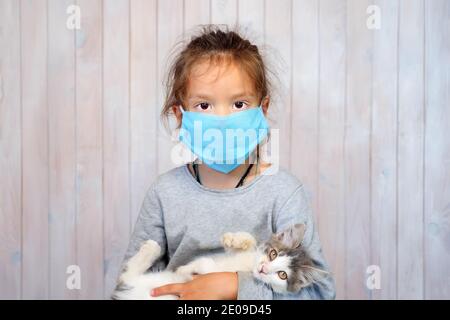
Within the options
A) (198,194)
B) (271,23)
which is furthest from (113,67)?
(198,194)

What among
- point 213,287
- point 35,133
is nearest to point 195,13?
point 35,133

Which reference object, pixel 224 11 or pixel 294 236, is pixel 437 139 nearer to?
pixel 224 11

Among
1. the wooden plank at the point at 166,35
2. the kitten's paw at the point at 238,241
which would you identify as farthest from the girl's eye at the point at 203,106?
the wooden plank at the point at 166,35

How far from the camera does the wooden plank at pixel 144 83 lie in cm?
216

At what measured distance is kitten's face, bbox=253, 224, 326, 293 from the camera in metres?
1.27

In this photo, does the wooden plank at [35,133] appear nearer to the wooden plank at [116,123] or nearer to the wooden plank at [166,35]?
the wooden plank at [116,123]

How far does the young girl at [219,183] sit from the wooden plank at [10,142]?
94 centimetres

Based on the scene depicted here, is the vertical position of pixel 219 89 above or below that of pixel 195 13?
below

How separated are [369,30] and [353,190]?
1.95ft

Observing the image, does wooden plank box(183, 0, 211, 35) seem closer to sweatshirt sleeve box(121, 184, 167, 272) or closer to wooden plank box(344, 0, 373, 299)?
wooden plank box(344, 0, 373, 299)

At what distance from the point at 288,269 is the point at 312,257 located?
0.24 ft

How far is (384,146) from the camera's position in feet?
7.22

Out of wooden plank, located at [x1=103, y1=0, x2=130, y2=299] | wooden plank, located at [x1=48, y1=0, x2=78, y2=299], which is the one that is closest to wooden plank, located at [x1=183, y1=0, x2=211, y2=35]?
wooden plank, located at [x1=103, y1=0, x2=130, y2=299]
